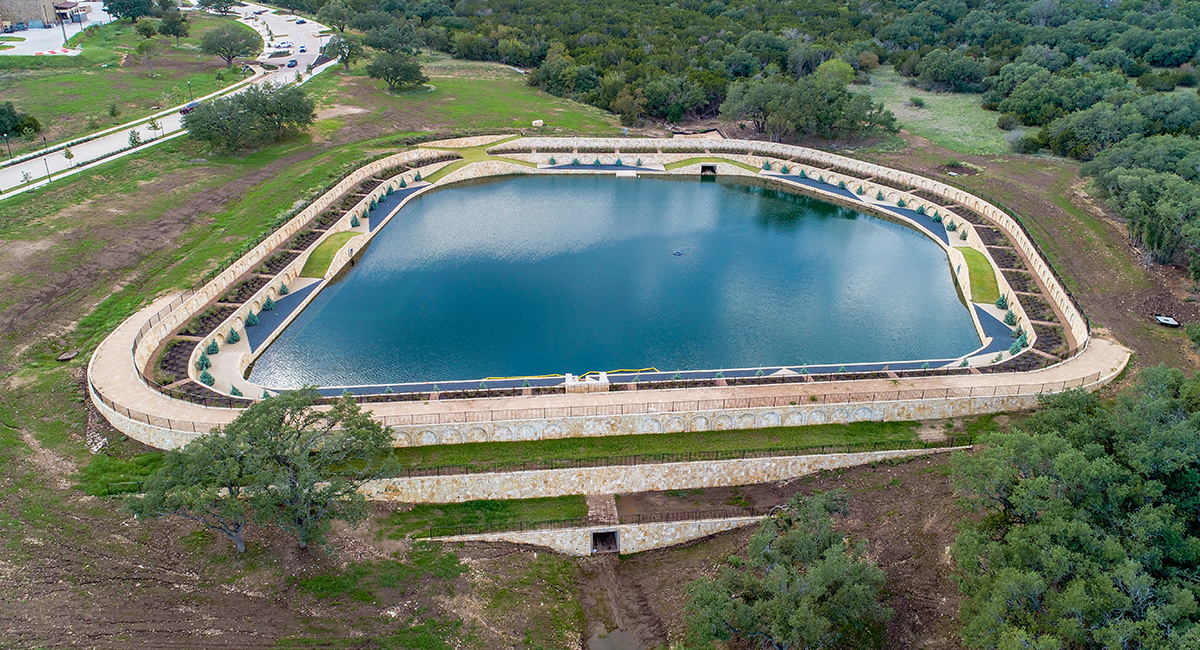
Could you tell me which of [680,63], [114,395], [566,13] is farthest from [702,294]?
[566,13]

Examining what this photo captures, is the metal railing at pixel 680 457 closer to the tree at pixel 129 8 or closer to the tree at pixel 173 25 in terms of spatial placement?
the tree at pixel 173 25

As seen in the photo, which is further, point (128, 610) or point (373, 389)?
point (373, 389)

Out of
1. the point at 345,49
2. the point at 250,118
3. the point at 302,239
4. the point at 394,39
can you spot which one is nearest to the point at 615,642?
the point at 302,239

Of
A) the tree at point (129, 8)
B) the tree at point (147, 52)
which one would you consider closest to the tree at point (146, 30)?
the tree at point (147, 52)

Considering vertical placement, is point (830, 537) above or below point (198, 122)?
below

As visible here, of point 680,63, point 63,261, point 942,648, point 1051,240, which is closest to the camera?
point 942,648

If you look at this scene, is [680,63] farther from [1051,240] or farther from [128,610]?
[128,610]
